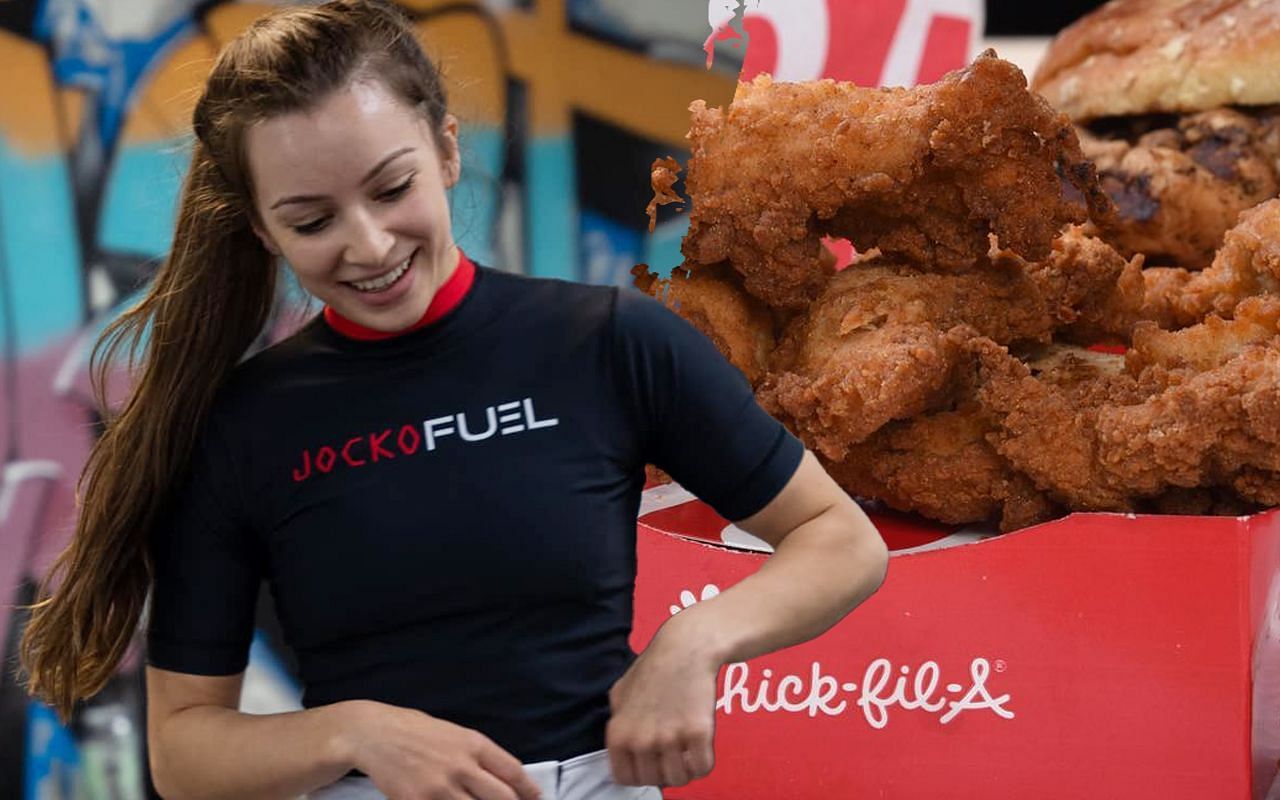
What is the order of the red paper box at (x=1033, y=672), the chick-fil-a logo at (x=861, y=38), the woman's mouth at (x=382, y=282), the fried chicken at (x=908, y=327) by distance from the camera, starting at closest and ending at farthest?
the woman's mouth at (x=382, y=282)
the red paper box at (x=1033, y=672)
the fried chicken at (x=908, y=327)
the chick-fil-a logo at (x=861, y=38)

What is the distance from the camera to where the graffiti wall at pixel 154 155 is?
8.30 ft

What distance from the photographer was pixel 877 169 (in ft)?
6.13

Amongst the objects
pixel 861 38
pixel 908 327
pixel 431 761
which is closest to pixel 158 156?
pixel 861 38

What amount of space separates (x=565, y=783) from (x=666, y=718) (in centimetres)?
16

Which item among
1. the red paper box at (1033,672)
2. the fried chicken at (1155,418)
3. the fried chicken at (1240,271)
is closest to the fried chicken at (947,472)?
the fried chicken at (1155,418)

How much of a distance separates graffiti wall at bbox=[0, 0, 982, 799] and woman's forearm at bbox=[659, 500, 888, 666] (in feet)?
3.99

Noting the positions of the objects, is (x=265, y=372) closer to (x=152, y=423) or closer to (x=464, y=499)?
(x=152, y=423)

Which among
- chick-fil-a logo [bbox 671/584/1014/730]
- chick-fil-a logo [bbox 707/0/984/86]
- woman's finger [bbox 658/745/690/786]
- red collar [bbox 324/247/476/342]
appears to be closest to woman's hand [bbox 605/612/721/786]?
woman's finger [bbox 658/745/690/786]

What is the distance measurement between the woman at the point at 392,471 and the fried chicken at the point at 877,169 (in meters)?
0.75

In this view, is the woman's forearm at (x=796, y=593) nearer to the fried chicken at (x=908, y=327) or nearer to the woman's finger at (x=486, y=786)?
the woman's finger at (x=486, y=786)

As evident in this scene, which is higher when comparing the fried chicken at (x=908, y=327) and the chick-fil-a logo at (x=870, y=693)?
the fried chicken at (x=908, y=327)

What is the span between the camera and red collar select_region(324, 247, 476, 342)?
1138mm

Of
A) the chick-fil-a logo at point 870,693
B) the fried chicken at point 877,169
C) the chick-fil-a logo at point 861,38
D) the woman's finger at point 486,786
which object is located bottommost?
the woman's finger at point 486,786

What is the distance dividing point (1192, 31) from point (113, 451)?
224 centimetres
